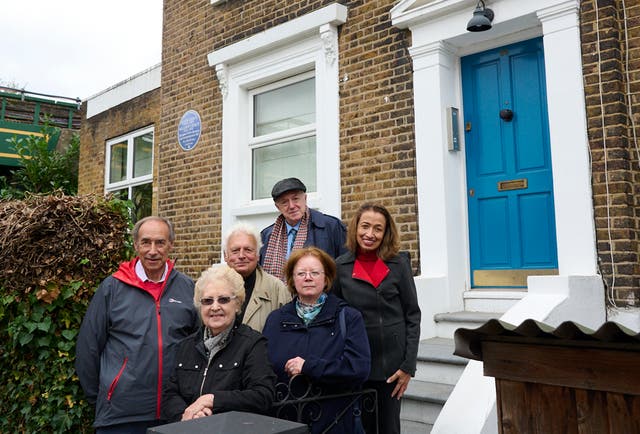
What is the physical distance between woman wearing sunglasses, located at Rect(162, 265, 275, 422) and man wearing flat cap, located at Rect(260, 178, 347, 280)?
1.15m

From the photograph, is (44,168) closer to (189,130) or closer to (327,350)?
(189,130)

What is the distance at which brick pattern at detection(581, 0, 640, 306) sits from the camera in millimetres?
4184

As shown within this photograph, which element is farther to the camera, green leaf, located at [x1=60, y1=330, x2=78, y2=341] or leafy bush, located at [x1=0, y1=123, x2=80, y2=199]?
leafy bush, located at [x1=0, y1=123, x2=80, y2=199]

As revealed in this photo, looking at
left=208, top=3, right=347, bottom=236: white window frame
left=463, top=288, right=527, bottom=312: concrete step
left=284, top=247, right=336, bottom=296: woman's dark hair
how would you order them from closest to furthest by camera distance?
left=284, top=247, right=336, bottom=296: woman's dark hair
left=463, top=288, right=527, bottom=312: concrete step
left=208, top=3, right=347, bottom=236: white window frame

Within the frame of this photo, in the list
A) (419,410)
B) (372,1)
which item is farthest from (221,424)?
(372,1)

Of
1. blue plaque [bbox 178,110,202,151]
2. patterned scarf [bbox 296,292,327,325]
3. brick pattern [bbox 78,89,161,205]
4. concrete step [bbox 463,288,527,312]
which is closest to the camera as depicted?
patterned scarf [bbox 296,292,327,325]

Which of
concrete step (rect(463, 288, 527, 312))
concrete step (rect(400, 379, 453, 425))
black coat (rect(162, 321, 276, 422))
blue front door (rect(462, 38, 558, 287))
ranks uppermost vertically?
blue front door (rect(462, 38, 558, 287))

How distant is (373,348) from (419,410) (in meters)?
1.25

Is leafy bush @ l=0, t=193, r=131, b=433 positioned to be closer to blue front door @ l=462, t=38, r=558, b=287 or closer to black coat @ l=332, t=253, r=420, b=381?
black coat @ l=332, t=253, r=420, b=381

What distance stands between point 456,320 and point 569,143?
169 cm

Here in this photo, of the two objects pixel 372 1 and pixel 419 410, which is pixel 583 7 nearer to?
pixel 372 1

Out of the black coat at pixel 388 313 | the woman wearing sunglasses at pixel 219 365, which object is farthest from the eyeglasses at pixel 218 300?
the black coat at pixel 388 313

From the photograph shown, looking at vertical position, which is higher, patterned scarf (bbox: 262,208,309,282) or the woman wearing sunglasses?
patterned scarf (bbox: 262,208,309,282)

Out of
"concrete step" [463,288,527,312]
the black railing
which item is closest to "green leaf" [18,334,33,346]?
the black railing
